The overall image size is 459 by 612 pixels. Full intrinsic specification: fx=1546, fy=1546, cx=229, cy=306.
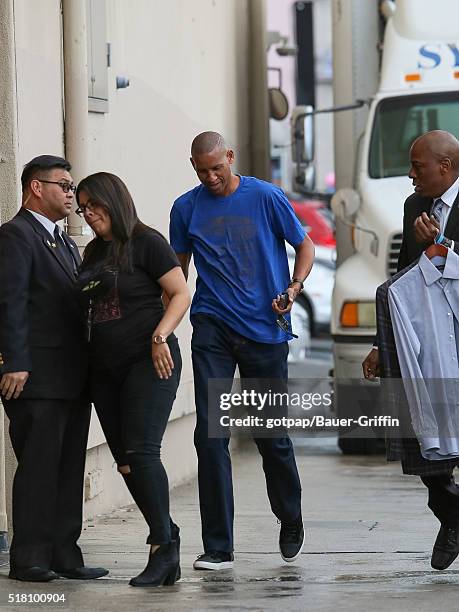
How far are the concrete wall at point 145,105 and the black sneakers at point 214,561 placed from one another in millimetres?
1107

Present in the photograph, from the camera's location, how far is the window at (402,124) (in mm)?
11703

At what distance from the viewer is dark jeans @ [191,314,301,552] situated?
664 cm

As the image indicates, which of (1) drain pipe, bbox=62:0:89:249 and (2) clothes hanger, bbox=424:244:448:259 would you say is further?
(1) drain pipe, bbox=62:0:89:249

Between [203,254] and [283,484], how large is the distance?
108 cm

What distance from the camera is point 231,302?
6.75m

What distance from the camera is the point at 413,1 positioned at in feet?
38.7

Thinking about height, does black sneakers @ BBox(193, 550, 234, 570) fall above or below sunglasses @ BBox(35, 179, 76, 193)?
below

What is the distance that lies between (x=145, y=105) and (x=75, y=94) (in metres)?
1.62

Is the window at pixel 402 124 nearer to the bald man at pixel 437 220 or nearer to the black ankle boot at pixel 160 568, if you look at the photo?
the bald man at pixel 437 220

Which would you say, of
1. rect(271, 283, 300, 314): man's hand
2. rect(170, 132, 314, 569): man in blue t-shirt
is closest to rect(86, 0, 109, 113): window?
rect(170, 132, 314, 569): man in blue t-shirt

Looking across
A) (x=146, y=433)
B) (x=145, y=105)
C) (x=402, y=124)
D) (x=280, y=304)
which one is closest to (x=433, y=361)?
(x=280, y=304)

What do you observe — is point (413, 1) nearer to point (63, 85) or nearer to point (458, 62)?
point (458, 62)

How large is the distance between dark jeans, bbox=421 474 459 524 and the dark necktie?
1694 mm

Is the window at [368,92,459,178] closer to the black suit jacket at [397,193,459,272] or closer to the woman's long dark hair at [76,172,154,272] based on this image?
the black suit jacket at [397,193,459,272]
